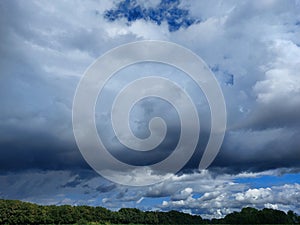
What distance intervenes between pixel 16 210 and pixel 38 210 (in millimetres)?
13228

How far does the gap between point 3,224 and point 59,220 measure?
1211 inches

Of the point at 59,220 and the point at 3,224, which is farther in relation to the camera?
the point at 59,220

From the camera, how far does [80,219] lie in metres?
198

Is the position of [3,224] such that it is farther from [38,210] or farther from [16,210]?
[38,210]

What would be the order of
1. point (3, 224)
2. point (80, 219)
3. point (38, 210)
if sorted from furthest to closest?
point (80, 219)
point (38, 210)
point (3, 224)

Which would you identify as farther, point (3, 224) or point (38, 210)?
point (38, 210)

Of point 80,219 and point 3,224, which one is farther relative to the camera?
point 80,219

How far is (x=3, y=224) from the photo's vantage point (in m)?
162

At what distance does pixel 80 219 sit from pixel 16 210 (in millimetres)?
39893

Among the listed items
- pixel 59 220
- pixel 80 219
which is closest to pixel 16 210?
pixel 59 220

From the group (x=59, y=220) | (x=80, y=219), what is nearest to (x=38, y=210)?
(x=59, y=220)

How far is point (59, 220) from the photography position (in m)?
187

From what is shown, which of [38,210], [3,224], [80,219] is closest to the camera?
[3,224]

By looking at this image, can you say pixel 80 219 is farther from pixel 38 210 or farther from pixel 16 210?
pixel 16 210
